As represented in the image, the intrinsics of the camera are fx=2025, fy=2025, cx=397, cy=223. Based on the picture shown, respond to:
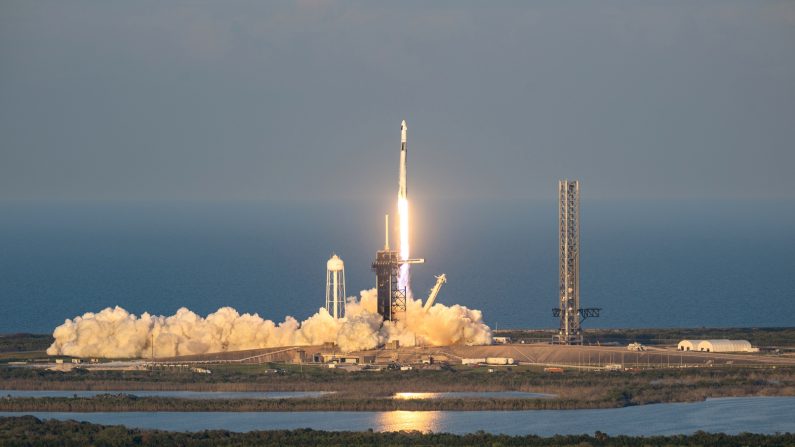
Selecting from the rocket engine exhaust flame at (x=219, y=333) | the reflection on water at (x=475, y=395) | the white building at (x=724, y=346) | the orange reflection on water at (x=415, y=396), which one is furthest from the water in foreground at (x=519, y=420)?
the rocket engine exhaust flame at (x=219, y=333)

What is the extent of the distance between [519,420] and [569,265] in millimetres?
23475

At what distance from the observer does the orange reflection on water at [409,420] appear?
274ft

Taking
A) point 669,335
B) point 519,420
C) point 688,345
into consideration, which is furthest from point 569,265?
point 519,420

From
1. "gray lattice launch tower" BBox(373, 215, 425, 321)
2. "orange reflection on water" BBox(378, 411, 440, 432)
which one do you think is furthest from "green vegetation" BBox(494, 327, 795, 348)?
"orange reflection on water" BBox(378, 411, 440, 432)

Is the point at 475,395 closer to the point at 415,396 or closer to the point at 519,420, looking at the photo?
the point at 415,396

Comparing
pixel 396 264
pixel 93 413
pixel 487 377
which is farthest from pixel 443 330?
pixel 93 413

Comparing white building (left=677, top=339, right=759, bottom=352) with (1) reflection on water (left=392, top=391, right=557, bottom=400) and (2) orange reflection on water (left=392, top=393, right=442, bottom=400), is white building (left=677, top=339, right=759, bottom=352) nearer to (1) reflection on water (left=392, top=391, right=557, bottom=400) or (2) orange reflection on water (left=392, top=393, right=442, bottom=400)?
(1) reflection on water (left=392, top=391, right=557, bottom=400)

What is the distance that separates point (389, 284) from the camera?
10762 centimetres

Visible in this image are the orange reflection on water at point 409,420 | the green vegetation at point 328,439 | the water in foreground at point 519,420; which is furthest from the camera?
the orange reflection on water at point 409,420

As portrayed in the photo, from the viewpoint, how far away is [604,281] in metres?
175

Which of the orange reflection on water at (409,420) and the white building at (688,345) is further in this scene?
the white building at (688,345)

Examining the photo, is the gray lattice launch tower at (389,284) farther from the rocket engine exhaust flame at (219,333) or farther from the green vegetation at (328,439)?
the green vegetation at (328,439)

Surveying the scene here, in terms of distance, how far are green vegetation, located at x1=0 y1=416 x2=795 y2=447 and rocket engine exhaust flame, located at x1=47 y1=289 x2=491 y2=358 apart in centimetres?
2566

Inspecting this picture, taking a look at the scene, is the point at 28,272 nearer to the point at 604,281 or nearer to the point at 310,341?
the point at 604,281
